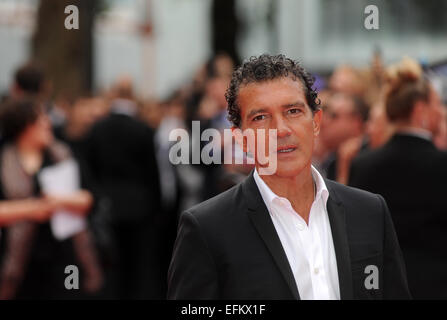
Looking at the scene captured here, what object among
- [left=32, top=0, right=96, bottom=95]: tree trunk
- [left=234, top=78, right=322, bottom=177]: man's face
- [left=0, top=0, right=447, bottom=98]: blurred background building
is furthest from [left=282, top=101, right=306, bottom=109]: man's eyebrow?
[left=32, top=0, right=96, bottom=95]: tree trunk

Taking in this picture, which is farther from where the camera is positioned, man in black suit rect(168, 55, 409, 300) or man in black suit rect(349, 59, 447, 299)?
man in black suit rect(349, 59, 447, 299)

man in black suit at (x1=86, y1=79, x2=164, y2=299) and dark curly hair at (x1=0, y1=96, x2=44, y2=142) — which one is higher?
dark curly hair at (x1=0, y1=96, x2=44, y2=142)

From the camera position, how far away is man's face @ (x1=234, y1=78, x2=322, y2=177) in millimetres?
2695

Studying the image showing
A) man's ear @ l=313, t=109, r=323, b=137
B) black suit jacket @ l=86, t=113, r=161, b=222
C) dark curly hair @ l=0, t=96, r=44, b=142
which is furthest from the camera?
black suit jacket @ l=86, t=113, r=161, b=222

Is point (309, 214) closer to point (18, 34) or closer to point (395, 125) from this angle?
point (395, 125)

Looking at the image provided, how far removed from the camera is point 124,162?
31.8 ft

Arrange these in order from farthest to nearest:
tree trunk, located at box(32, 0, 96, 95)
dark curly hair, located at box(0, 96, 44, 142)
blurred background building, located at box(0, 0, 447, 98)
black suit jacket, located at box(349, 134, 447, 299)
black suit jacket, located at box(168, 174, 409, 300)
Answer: blurred background building, located at box(0, 0, 447, 98), tree trunk, located at box(32, 0, 96, 95), dark curly hair, located at box(0, 96, 44, 142), black suit jacket, located at box(349, 134, 447, 299), black suit jacket, located at box(168, 174, 409, 300)

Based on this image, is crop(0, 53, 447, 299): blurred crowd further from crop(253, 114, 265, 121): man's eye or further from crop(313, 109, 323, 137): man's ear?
crop(253, 114, 265, 121): man's eye

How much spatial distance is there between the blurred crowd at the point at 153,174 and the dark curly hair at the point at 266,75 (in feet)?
6.83

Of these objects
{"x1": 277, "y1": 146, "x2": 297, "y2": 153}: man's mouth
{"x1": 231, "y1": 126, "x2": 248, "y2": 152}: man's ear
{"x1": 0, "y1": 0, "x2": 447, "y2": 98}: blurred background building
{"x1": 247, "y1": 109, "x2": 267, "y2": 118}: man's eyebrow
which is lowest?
{"x1": 277, "y1": 146, "x2": 297, "y2": 153}: man's mouth

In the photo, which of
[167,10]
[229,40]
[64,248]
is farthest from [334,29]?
[64,248]

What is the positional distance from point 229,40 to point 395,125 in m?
13.3

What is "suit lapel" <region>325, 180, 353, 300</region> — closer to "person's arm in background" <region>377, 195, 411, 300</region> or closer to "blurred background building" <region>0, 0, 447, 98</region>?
"person's arm in background" <region>377, 195, 411, 300</region>

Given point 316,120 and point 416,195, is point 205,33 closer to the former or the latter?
point 416,195
